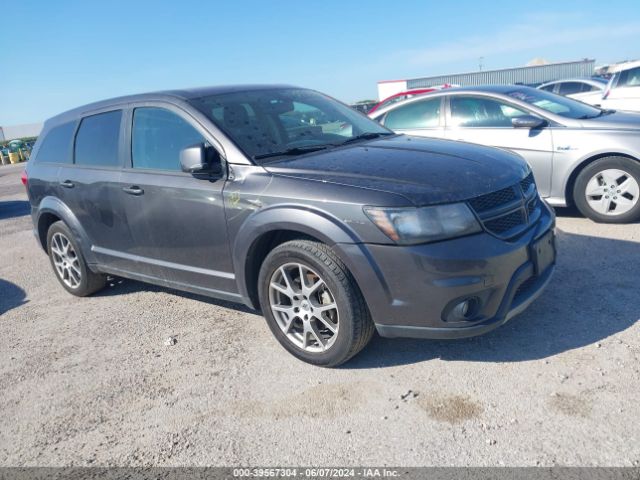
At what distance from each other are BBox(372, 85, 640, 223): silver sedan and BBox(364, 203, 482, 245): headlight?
3504 mm

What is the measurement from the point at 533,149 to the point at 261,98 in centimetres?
332

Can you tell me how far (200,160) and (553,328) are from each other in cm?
254

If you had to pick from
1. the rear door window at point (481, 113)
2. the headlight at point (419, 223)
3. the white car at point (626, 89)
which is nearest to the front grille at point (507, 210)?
the headlight at point (419, 223)

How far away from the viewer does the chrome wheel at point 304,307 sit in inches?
132

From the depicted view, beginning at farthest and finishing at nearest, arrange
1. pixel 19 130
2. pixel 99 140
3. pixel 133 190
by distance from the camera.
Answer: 1. pixel 19 130
2. pixel 99 140
3. pixel 133 190

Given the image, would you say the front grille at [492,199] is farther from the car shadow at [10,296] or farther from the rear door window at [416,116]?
the car shadow at [10,296]

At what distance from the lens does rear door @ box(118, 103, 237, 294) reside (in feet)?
12.4

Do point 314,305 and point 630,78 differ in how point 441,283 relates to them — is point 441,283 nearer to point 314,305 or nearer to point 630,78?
point 314,305

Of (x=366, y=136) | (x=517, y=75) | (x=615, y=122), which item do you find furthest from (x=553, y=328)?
(x=517, y=75)

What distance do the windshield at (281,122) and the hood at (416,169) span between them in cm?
22

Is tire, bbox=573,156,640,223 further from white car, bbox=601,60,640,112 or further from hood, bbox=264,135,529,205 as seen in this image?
white car, bbox=601,60,640,112

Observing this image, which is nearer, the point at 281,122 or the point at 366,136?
the point at 281,122

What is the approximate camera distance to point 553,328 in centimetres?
362

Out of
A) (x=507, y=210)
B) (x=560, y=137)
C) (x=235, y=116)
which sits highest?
(x=235, y=116)
